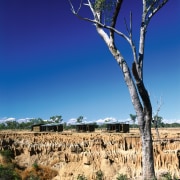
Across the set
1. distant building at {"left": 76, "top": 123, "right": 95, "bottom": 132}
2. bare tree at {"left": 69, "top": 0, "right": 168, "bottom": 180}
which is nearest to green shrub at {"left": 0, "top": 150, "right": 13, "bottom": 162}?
bare tree at {"left": 69, "top": 0, "right": 168, "bottom": 180}

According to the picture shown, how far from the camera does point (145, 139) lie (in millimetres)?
9109

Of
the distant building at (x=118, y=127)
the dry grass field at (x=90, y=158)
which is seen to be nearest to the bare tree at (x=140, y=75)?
the dry grass field at (x=90, y=158)

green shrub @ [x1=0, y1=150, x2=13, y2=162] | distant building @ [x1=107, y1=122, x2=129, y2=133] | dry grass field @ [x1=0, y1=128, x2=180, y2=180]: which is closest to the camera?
dry grass field @ [x1=0, y1=128, x2=180, y2=180]

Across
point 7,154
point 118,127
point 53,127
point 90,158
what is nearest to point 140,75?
point 90,158

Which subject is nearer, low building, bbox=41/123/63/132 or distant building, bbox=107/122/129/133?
distant building, bbox=107/122/129/133

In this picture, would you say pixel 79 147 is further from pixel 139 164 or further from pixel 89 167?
pixel 139 164

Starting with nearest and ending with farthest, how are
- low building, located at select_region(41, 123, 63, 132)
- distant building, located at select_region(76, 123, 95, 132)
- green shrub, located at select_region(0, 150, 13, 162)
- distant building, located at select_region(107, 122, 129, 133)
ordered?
1. green shrub, located at select_region(0, 150, 13, 162)
2. distant building, located at select_region(107, 122, 129, 133)
3. distant building, located at select_region(76, 123, 95, 132)
4. low building, located at select_region(41, 123, 63, 132)

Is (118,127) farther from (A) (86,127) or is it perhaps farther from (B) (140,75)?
(B) (140,75)

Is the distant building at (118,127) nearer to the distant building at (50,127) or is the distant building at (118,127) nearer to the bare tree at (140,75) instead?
the distant building at (50,127)

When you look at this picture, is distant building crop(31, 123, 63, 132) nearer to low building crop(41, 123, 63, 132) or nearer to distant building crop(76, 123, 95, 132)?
low building crop(41, 123, 63, 132)

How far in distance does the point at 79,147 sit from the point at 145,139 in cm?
1707

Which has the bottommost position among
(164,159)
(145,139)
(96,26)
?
(164,159)

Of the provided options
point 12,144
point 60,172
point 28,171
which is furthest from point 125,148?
point 12,144

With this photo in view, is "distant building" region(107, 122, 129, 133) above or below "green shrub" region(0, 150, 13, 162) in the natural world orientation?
above
